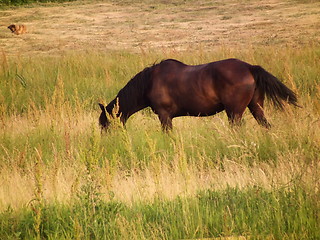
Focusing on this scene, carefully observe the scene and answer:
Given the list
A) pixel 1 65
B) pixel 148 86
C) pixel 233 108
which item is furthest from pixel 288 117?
pixel 1 65

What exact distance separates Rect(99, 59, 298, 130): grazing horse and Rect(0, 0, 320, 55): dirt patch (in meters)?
11.0

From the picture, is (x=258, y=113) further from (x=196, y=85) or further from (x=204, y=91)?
(x=196, y=85)

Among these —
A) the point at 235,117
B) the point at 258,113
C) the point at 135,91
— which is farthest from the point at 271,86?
the point at 135,91

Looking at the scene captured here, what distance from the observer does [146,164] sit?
645 centimetres

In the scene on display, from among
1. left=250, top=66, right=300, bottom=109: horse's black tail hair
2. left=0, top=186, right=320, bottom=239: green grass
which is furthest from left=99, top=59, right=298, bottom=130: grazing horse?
left=0, top=186, right=320, bottom=239: green grass

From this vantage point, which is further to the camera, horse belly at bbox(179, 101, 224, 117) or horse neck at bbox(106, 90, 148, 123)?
horse neck at bbox(106, 90, 148, 123)

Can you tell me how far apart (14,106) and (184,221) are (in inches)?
261

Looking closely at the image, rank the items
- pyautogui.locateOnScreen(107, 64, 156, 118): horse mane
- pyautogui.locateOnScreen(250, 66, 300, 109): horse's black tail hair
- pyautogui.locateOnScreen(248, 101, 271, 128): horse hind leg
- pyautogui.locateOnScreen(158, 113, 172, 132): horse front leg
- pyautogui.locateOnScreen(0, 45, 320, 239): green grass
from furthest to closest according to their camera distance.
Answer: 1. pyautogui.locateOnScreen(107, 64, 156, 118): horse mane
2. pyautogui.locateOnScreen(158, 113, 172, 132): horse front leg
3. pyautogui.locateOnScreen(248, 101, 271, 128): horse hind leg
4. pyautogui.locateOnScreen(250, 66, 300, 109): horse's black tail hair
5. pyautogui.locateOnScreen(0, 45, 320, 239): green grass

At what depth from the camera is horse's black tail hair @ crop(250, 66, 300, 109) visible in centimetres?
713

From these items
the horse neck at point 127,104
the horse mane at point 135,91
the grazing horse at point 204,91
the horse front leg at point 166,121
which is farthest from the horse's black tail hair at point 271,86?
the horse neck at point 127,104

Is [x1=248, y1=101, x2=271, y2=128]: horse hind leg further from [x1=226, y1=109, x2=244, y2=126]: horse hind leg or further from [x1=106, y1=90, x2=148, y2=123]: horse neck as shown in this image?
[x1=106, y1=90, x2=148, y2=123]: horse neck

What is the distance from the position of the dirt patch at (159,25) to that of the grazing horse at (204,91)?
1105cm

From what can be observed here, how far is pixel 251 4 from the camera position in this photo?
35.9m

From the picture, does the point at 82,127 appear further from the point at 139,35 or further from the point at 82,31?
the point at 82,31
